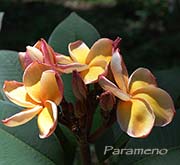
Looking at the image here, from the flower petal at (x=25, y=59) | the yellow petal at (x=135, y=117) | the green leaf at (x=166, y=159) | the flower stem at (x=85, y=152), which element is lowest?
the green leaf at (x=166, y=159)

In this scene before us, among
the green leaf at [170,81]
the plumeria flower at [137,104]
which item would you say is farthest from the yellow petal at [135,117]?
the green leaf at [170,81]

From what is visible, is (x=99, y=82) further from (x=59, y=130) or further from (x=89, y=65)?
(x=59, y=130)

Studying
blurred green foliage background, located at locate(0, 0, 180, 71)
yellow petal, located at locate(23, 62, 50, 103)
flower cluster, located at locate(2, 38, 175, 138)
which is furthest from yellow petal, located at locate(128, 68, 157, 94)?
blurred green foliage background, located at locate(0, 0, 180, 71)

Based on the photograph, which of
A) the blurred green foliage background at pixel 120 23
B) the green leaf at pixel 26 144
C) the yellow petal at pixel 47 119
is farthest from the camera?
the blurred green foliage background at pixel 120 23

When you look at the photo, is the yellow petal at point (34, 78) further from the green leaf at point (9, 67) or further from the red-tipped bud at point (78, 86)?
the green leaf at point (9, 67)

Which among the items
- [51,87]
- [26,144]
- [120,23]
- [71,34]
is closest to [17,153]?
[26,144]

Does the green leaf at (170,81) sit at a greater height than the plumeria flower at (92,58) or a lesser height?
lesser
